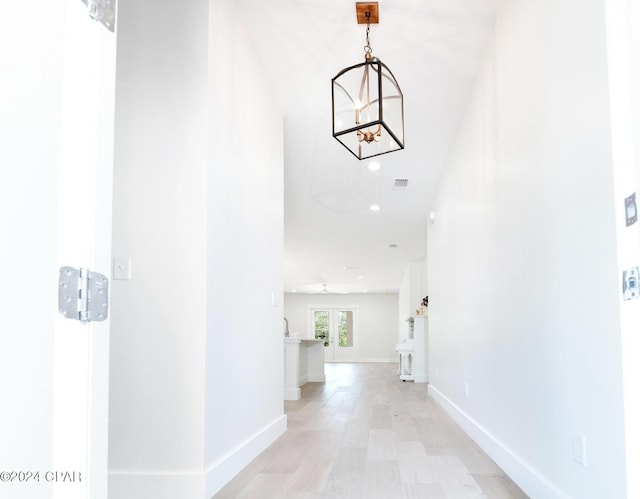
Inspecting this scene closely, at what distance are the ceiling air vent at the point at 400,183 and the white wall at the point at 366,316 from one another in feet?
35.7

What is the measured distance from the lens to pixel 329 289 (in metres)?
15.6

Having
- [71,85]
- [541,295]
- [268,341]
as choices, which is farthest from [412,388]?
[71,85]

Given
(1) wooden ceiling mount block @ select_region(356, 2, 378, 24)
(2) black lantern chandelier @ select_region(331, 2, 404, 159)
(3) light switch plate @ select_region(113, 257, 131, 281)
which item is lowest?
(3) light switch plate @ select_region(113, 257, 131, 281)

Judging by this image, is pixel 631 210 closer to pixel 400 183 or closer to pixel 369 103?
pixel 369 103

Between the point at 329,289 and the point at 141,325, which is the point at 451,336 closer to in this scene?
the point at 141,325

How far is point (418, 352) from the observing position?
8711 mm

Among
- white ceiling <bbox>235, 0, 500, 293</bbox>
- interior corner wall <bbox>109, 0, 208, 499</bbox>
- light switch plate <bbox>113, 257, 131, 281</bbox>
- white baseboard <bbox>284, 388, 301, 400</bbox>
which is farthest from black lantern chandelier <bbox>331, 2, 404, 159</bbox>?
white baseboard <bbox>284, 388, 301, 400</bbox>

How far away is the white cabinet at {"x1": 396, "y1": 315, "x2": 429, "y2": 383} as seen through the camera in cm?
860

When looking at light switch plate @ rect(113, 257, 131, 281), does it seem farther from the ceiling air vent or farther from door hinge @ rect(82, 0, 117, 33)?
the ceiling air vent

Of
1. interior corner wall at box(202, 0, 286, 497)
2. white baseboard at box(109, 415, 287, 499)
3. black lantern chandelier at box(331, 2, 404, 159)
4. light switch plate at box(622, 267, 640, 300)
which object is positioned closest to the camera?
light switch plate at box(622, 267, 640, 300)

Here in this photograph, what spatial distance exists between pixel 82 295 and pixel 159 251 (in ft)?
5.56

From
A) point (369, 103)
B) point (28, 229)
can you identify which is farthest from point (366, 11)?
point (28, 229)

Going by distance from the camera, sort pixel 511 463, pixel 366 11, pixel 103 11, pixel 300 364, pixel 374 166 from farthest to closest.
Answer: pixel 300 364
pixel 374 166
pixel 366 11
pixel 511 463
pixel 103 11

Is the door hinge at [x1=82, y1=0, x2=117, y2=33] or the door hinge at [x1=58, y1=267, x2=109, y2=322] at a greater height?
the door hinge at [x1=82, y1=0, x2=117, y2=33]
